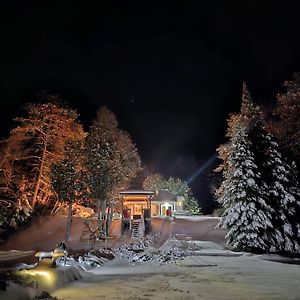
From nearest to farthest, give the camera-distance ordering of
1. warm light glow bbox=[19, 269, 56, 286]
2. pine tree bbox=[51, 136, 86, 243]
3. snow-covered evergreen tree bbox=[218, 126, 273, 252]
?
warm light glow bbox=[19, 269, 56, 286], snow-covered evergreen tree bbox=[218, 126, 273, 252], pine tree bbox=[51, 136, 86, 243]

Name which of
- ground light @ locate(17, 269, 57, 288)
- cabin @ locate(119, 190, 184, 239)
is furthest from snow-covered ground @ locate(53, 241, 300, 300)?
cabin @ locate(119, 190, 184, 239)

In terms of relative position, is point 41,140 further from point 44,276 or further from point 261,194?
point 44,276

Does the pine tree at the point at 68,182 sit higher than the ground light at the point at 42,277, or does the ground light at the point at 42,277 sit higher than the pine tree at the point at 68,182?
the pine tree at the point at 68,182

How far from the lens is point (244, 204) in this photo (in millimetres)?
21422

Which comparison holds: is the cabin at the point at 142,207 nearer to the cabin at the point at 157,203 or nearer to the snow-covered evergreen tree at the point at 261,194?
the cabin at the point at 157,203

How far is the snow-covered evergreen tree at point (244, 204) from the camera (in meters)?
20.6

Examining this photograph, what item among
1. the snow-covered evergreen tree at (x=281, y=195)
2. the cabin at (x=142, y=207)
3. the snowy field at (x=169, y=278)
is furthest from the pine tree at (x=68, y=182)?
the snow-covered evergreen tree at (x=281, y=195)

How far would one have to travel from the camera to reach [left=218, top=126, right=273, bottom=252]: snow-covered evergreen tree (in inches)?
811

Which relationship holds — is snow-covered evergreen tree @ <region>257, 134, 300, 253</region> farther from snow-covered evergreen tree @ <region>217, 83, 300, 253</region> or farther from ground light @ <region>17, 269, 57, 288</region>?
ground light @ <region>17, 269, 57, 288</region>

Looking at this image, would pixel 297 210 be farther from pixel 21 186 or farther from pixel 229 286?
pixel 21 186

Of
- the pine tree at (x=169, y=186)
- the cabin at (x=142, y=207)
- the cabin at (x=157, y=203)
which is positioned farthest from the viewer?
the pine tree at (x=169, y=186)

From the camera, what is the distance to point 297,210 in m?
22.1

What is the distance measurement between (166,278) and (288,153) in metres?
16.7

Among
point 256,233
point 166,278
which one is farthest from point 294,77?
point 166,278
